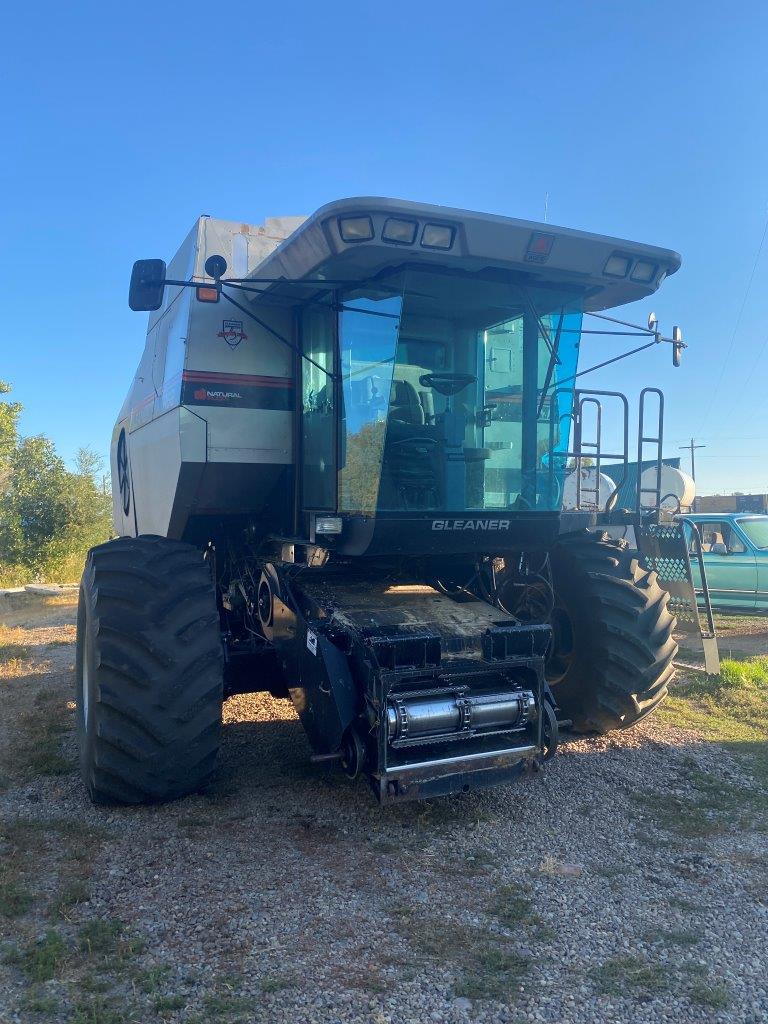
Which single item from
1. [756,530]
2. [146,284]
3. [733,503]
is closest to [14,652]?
[146,284]

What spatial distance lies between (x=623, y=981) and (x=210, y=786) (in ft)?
9.11

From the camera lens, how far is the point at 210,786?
4902mm

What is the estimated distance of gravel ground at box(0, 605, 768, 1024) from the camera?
281cm

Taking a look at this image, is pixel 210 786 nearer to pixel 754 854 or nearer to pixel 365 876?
pixel 365 876

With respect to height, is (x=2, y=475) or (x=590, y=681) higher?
(x=2, y=475)

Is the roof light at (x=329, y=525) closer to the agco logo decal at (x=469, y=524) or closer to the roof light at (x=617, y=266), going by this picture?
the agco logo decal at (x=469, y=524)

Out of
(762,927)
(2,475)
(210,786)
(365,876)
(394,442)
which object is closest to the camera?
(762,927)

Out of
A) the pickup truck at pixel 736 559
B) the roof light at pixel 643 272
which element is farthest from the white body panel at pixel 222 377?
the pickup truck at pixel 736 559

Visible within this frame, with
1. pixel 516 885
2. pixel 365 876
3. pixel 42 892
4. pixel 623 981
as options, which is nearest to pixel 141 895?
pixel 42 892

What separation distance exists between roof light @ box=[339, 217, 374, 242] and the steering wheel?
0.84m

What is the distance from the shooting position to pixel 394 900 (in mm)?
3547

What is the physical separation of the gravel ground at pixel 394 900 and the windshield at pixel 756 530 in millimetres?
7723

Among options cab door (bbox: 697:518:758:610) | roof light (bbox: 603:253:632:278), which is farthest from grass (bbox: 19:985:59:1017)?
cab door (bbox: 697:518:758:610)

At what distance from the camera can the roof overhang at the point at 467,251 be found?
13.3ft
